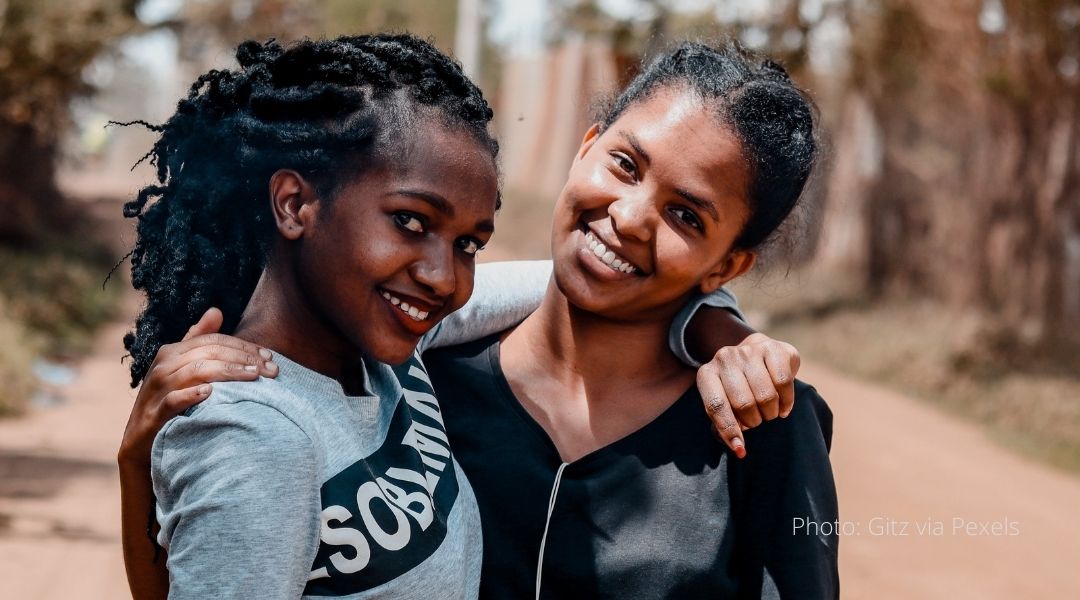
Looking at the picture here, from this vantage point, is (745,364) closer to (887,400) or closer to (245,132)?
(245,132)

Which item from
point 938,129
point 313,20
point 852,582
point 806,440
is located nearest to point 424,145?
point 806,440

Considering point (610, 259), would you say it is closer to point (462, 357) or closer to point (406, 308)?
point (462, 357)

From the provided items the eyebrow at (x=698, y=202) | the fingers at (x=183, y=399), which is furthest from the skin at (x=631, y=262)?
the fingers at (x=183, y=399)

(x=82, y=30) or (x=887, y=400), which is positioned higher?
(x=82, y=30)

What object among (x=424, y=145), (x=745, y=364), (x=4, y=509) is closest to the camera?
(x=424, y=145)

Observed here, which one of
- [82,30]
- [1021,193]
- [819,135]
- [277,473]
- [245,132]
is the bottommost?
[277,473]

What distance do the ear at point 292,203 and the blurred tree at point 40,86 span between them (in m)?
7.58

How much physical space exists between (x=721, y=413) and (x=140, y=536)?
874 mm

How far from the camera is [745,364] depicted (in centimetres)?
185

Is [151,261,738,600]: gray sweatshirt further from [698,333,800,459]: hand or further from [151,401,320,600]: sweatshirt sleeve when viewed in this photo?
[698,333,800,459]: hand

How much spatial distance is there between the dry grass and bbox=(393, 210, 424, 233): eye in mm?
5683

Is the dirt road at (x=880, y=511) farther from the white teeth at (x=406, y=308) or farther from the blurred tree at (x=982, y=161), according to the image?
the white teeth at (x=406, y=308)

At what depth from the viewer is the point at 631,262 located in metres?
1.96

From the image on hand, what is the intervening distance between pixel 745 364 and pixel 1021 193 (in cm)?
1030
